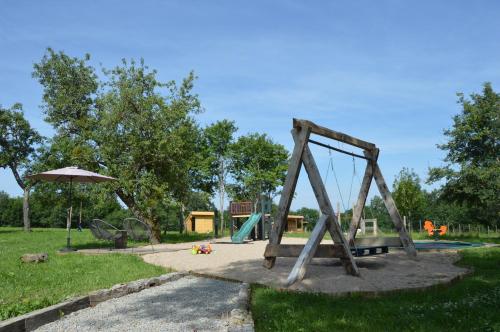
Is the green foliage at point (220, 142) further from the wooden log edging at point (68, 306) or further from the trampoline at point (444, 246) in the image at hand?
the wooden log edging at point (68, 306)

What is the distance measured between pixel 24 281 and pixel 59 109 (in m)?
17.4

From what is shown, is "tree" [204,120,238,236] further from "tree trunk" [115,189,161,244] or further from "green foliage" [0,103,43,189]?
"tree trunk" [115,189,161,244]

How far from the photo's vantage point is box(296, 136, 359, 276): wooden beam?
7.91 m

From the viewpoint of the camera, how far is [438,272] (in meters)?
8.48

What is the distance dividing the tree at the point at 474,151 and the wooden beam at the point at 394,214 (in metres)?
11.8

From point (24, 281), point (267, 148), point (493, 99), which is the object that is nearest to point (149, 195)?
point (24, 281)

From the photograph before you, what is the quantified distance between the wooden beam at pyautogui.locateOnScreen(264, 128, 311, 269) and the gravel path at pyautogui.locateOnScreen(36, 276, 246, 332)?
1924 mm

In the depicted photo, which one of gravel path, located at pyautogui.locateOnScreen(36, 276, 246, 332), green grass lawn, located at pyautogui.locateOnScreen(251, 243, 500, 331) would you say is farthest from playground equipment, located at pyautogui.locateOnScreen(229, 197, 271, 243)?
green grass lawn, located at pyautogui.locateOnScreen(251, 243, 500, 331)

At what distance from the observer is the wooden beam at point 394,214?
10.7 meters

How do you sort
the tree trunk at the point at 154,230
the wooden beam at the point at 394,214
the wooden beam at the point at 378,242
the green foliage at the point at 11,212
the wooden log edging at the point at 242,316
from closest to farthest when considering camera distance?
the wooden log edging at the point at 242,316, the wooden beam at the point at 378,242, the wooden beam at the point at 394,214, the tree trunk at the point at 154,230, the green foliage at the point at 11,212

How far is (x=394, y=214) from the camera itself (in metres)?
10.7

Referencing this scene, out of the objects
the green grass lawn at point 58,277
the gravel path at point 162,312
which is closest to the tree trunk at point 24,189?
the green grass lawn at point 58,277

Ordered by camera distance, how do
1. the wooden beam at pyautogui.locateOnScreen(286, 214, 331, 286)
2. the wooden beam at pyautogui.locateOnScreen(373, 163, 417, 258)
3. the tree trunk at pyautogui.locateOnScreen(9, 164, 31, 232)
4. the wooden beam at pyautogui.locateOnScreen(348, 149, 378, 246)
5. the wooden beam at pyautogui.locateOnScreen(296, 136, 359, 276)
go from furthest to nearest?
the tree trunk at pyautogui.locateOnScreen(9, 164, 31, 232) → the wooden beam at pyautogui.locateOnScreen(348, 149, 378, 246) → the wooden beam at pyautogui.locateOnScreen(373, 163, 417, 258) → the wooden beam at pyautogui.locateOnScreen(296, 136, 359, 276) → the wooden beam at pyautogui.locateOnScreen(286, 214, 331, 286)

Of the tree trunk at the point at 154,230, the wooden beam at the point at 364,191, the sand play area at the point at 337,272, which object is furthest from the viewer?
the tree trunk at the point at 154,230
